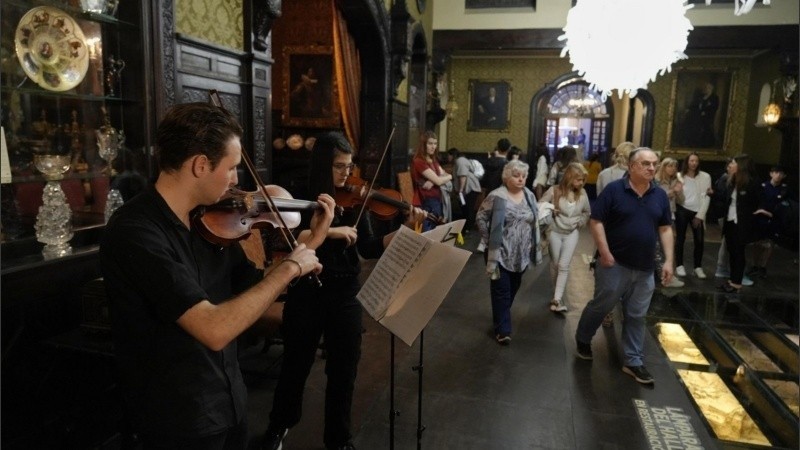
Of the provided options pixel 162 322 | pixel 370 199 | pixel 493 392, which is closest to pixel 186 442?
pixel 162 322

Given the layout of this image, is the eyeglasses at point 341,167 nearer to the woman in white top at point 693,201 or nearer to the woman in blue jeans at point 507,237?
the woman in blue jeans at point 507,237

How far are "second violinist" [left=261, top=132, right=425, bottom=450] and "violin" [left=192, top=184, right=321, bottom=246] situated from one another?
23 cm

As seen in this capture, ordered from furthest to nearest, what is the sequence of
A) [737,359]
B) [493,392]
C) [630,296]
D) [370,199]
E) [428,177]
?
[428,177]
[737,359]
[630,296]
[493,392]
[370,199]

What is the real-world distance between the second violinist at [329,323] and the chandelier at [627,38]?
2.36m

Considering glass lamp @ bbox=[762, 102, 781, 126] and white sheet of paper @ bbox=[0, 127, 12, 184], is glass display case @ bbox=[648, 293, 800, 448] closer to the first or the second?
white sheet of paper @ bbox=[0, 127, 12, 184]

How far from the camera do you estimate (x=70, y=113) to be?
266 centimetres

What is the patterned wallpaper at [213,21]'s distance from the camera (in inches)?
117

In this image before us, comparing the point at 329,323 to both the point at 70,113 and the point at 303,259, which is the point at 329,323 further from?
the point at 70,113

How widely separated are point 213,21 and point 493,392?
2.92m

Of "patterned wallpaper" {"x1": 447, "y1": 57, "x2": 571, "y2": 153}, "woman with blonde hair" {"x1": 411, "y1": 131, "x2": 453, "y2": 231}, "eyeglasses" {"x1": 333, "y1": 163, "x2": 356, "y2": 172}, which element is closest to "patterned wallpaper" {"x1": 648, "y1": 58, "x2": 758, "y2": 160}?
"patterned wallpaper" {"x1": 447, "y1": 57, "x2": 571, "y2": 153}

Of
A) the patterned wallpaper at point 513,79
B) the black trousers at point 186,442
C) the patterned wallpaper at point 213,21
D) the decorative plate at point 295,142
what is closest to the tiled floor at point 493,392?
the black trousers at point 186,442

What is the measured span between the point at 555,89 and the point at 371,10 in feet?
27.1

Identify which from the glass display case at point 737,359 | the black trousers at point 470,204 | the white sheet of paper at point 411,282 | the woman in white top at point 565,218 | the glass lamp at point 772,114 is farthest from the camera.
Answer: the glass lamp at point 772,114

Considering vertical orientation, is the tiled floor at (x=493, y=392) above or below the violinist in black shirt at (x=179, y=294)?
below
